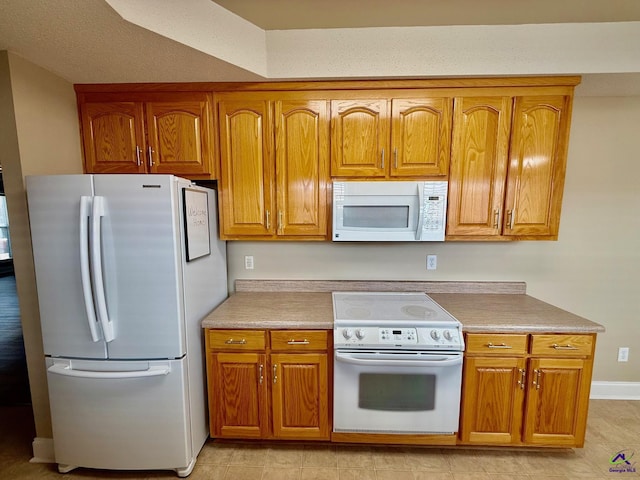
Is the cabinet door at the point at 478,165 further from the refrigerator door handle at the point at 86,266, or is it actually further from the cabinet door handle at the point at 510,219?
the refrigerator door handle at the point at 86,266

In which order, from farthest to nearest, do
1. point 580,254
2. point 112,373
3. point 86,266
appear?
point 580,254
point 112,373
point 86,266

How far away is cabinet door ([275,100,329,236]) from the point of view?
6.43 ft

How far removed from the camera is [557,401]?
5.78 feet

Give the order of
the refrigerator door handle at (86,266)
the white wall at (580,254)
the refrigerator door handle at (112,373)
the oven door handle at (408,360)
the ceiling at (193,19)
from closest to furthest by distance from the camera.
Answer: the ceiling at (193,19), the refrigerator door handle at (86,266), the refrigerator door handle at (112,373), the oven door handle at (408,360), the white wall at (580,254)

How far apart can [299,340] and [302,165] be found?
1.16 metres

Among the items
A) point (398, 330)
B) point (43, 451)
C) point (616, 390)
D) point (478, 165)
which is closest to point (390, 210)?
point (478, 165)

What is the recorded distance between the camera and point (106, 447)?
5.44 feet

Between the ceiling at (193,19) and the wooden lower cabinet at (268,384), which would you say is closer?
the ceiling at (193,19)

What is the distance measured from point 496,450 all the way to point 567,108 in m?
2.27

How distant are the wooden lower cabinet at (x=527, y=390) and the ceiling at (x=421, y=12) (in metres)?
1.88

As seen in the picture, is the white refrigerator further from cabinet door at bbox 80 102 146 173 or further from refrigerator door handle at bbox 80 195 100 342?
cabinet door at bbox 80 102 146 173

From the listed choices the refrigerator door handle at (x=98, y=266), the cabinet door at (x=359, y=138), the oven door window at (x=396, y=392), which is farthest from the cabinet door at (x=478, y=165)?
the refrigerator door handle at (x=98, y=266)

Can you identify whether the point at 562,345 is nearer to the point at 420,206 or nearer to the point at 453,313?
the point at 453,313

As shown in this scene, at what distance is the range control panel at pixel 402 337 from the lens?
66.4 inches
